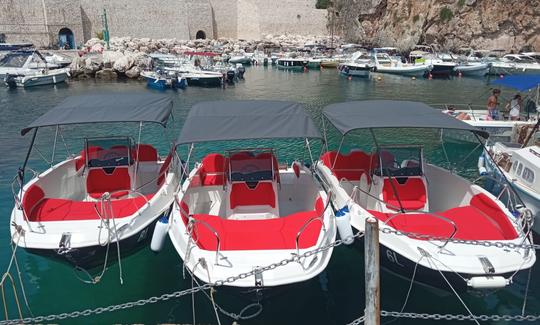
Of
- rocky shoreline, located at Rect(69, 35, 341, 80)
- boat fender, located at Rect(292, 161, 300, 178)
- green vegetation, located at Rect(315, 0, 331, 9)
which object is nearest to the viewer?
boat fender, located at Rect(292, 161, 300, 178)

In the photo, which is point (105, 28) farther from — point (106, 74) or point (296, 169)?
point (296, 169)

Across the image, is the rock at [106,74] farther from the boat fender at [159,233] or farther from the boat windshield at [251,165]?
the boat fender at [159,233]

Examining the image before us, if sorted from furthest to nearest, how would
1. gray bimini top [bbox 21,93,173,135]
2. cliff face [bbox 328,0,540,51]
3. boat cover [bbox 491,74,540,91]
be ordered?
cliff face [bbox 328,0,540,51]
boat cover [bbox 491,74,540,91]
gray bimini top [bbox 21,93,173,135]

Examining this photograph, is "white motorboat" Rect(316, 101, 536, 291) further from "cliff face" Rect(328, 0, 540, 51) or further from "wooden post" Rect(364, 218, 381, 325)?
"cliff face" Rect(328, 0, 540, 51)

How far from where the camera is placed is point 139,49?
5188 centimetres

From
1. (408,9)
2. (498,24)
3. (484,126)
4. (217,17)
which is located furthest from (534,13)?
Answer: (217,17)

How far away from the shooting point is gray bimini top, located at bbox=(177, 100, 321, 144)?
666cm

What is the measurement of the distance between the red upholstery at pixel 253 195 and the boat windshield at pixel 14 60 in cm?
3408

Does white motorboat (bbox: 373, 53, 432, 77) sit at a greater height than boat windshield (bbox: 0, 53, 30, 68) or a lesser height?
lesser

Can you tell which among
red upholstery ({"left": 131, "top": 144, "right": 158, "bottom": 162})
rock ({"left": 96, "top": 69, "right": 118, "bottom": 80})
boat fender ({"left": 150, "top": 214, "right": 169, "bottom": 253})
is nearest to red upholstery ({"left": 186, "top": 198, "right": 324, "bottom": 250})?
boat fender ({"left": 150, "top": 214, "right": 169, "bottom": 253})

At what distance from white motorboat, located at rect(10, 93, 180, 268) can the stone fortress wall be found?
173 feet

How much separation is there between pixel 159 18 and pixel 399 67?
127 feet

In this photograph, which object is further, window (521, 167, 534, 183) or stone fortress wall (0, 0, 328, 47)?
stone fortress wall (0, 0, 328, 47)

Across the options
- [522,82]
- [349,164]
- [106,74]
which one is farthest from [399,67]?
[349,164]
